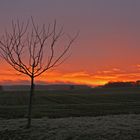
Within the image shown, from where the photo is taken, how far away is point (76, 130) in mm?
19828

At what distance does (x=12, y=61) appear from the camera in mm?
21922

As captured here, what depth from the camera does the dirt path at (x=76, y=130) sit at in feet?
61.6

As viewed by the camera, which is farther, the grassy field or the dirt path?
the grassy field

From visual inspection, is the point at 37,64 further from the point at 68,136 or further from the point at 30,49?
the point at 68,136

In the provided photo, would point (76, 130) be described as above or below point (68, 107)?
below

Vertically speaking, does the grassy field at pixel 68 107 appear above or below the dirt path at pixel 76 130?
above

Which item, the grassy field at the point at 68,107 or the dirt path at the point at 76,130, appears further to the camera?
the grassy field at the point at 68,107

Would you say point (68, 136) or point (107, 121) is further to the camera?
point (107, 121)

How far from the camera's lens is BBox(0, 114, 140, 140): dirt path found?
61.6 ft

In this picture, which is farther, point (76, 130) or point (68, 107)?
point (68, 107)

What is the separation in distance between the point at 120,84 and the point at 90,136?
163658 millimetres

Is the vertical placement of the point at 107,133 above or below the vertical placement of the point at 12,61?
below

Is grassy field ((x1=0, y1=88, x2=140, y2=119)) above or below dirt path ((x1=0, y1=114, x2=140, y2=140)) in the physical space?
above

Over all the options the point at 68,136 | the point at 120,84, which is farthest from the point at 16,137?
the point at 120,84
